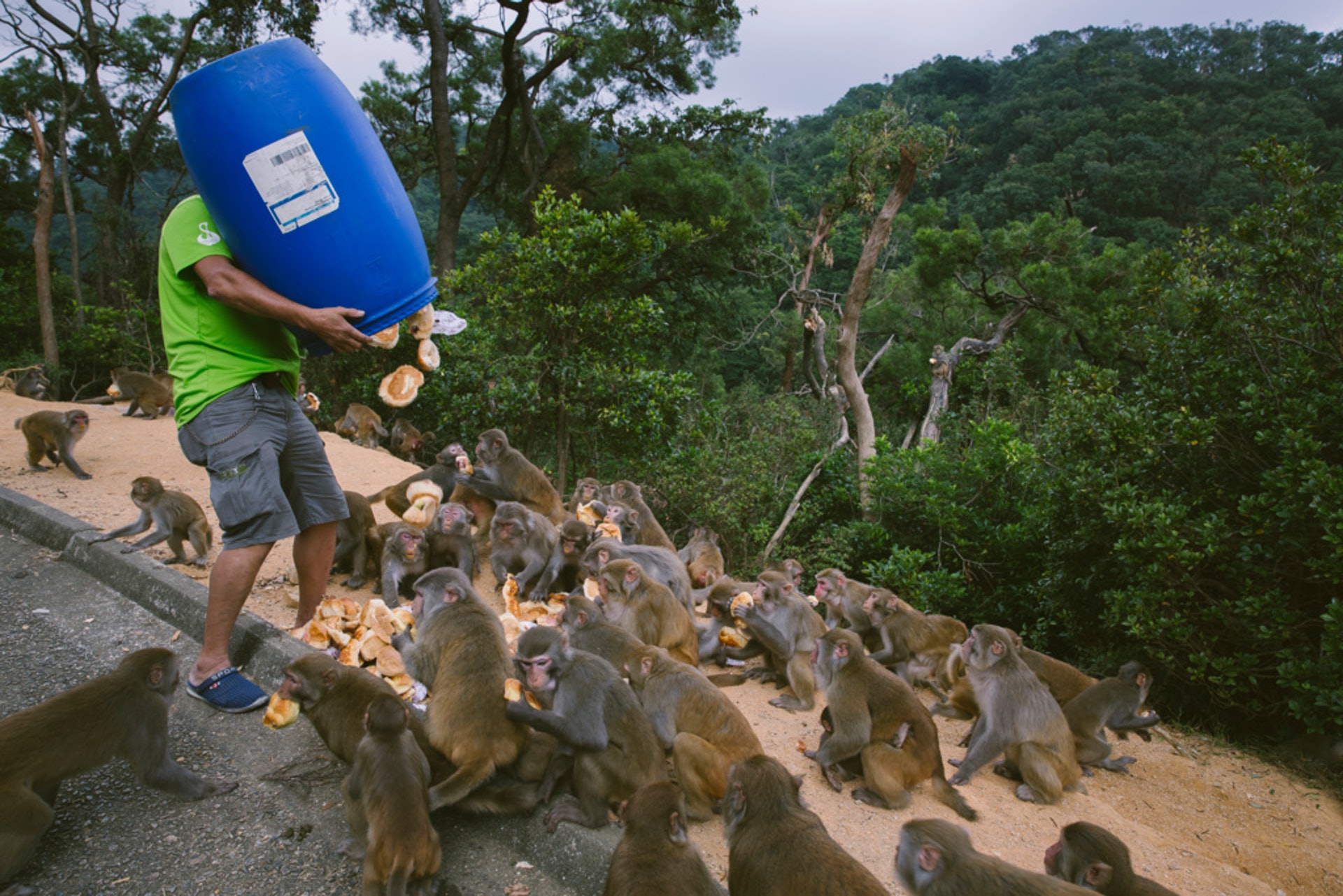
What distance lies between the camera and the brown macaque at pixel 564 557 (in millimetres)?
5684

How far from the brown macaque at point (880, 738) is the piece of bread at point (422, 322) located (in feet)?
8.38

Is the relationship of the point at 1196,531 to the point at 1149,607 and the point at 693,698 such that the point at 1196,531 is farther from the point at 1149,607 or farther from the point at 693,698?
the point at 693,698

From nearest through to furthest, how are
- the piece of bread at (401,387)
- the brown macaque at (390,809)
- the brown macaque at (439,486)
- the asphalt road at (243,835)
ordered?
the brown macaque at (390,809)
the asphalt road at (243,835)
the piece of bread at (401,387)
the brown macaque at (439,486)

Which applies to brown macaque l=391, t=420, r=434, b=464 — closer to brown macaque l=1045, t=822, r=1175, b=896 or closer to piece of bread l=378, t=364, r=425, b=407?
piece of bread l=378, t=364, r=425, b=407

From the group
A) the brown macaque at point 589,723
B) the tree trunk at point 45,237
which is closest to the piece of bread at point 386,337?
the brown macaque at point 589,723

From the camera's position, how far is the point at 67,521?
18.2ft

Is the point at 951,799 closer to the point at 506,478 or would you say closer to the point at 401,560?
the point at 401,560

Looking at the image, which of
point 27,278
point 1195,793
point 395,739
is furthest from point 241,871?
point 27,278

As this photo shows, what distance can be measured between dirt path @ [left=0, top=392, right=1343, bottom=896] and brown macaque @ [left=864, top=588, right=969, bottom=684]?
402 mm

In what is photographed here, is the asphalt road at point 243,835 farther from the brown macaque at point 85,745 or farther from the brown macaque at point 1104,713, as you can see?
the brown macaque at point 1104,713

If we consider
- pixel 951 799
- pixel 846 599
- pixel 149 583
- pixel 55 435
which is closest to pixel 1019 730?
pixel 951 799

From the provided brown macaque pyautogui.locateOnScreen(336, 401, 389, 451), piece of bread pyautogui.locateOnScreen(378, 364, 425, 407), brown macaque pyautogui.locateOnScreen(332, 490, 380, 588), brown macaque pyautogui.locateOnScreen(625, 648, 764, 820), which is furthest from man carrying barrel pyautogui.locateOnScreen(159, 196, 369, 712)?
brown macaque pyautogui.locateOnScreen(336, 401, 389, 451)

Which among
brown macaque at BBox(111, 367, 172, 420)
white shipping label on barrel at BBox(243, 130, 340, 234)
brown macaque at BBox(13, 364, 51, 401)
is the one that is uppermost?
→ white shipping label on barrel at BBox(243, 130, 340, 234)

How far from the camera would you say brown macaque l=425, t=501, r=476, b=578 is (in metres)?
5.38
